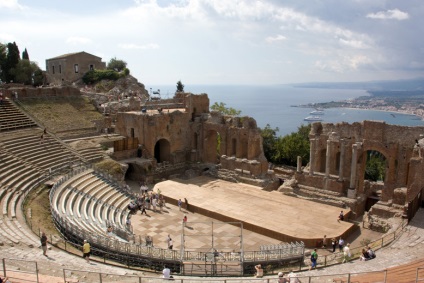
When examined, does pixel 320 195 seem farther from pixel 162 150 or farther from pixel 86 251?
pixel 86 251

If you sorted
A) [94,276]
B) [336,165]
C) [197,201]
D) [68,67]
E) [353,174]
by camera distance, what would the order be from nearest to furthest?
[94,276]
[197,201]
[353,174]
[336,165]
[68,67]

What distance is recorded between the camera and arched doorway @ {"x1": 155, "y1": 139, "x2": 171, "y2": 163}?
122 ft

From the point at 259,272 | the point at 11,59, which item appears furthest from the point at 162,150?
the point at 11,59

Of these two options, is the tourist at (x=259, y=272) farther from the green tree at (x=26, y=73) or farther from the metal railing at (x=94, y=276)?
the green tree at (x=26, y=73)

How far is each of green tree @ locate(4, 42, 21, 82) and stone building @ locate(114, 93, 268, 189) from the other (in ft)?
84.6

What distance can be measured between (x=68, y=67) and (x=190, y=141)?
3176 centimetres

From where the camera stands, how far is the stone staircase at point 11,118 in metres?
30.4

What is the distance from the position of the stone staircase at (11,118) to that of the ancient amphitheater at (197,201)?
0.17 m

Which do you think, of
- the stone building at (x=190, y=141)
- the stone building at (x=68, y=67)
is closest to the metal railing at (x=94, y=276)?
the stone building at (x=190, y=141)

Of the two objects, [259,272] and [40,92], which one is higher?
[40,92]

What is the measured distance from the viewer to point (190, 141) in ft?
127

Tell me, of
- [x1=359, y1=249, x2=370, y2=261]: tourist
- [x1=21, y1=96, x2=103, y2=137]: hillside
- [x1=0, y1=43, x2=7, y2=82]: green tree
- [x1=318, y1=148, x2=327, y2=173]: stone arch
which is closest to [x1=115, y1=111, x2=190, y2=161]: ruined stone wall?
[x1=21, y1=96, x2=103, y2=137]: hillside

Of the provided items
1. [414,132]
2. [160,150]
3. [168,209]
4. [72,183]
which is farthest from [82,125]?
[414,132]

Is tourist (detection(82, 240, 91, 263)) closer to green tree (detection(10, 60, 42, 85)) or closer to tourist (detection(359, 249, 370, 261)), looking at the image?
tourist (detection(359, 249, 370, 261))
